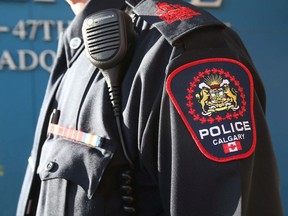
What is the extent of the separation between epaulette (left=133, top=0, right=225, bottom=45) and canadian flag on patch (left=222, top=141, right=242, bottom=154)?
8.7 inches

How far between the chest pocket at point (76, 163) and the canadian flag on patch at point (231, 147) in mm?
237

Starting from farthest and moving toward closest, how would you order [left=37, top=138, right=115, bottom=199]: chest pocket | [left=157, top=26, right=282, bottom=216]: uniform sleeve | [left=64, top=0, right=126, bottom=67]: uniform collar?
→ [left=64, top=0, right=126, bottom=67]: uniform collar < [left=37, top=138, right=115, bottom=199]: chest pocket < [left=157, top=26, right=282, bottom=216]: uniform sleeve

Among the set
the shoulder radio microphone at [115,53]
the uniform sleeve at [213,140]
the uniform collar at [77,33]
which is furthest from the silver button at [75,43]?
the uniform sleeve at [213,140]

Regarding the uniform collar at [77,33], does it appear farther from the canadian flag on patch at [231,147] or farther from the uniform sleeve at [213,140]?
the canadian flag on patch at [231,147]

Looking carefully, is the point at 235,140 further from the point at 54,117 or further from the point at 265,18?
the point at 265,18

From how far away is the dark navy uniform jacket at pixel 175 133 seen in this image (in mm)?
866

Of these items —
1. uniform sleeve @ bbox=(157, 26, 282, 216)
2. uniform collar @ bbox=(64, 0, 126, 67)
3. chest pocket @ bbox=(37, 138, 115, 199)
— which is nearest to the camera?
uniform sleeve @ bbox=(157, 26, 282, 216)

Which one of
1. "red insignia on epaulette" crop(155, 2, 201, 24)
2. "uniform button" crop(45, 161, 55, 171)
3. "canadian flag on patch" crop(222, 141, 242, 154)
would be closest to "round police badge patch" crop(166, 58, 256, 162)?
"canadian flag on patch" crop(222, 141, 242, 154)

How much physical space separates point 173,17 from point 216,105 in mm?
225

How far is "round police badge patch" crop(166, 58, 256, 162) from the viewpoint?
0.87 m

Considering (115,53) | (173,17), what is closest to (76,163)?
(115,53)

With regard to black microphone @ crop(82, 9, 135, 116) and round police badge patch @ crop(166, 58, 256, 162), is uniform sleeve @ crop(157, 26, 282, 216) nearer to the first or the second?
round police badge patch @ crop(166, 58, 256, 162)

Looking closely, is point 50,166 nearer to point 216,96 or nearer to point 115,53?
point 115,53

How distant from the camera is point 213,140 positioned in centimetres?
87
